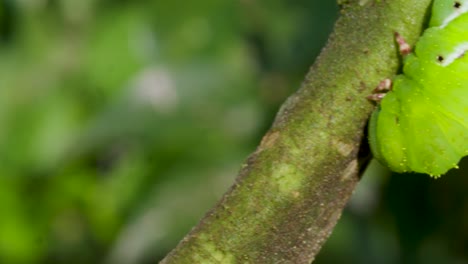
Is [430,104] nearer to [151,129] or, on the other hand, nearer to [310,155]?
[310,155]

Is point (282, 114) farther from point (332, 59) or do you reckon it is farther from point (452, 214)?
point (452, 214)

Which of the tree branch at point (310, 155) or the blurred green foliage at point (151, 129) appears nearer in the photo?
the tree branch at point (310, 155)

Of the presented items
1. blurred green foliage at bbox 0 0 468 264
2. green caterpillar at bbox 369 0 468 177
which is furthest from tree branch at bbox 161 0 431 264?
blurred green foliage at bbox 0 0 468 264

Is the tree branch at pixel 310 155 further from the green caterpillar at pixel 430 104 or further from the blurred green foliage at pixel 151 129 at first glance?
the blurred green foliage at pixel 151 129

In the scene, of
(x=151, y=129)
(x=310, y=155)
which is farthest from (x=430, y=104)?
(x=151, y=129)

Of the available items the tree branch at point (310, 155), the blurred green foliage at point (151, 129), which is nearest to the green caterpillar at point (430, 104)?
the tree branch at point (310, 155)

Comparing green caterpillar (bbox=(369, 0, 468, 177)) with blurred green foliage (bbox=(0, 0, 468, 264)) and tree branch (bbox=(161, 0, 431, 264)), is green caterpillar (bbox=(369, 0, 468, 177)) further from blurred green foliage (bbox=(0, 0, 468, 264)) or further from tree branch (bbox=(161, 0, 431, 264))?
blurred green foliage (bbox=(0, 0, 468, 264))
